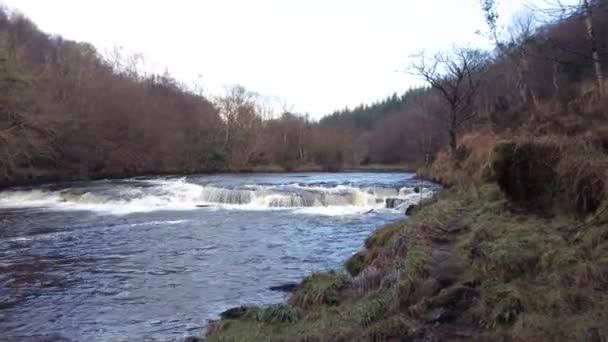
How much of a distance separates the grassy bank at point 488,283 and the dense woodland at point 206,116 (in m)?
1.35

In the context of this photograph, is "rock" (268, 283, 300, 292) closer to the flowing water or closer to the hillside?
the flowing water

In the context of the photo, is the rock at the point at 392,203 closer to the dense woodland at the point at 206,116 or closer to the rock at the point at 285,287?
the dense woodland at the point at 206,116

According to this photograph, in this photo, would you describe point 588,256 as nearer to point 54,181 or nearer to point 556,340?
point 556,340

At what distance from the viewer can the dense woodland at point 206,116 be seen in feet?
71.7

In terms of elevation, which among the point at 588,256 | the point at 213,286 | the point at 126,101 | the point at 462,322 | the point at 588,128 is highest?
the point at 126,101

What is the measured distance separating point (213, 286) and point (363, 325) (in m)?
4.64

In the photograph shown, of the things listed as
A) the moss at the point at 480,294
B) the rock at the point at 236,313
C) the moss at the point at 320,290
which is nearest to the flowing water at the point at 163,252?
the rock at the point at 236,313

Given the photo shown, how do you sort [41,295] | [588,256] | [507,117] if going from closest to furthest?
[588,256] < [41,295] < [507,117]

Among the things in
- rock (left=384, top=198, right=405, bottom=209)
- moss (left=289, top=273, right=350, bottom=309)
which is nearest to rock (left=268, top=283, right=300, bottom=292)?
moss (left=289, top=273, right=350, bottom=309)

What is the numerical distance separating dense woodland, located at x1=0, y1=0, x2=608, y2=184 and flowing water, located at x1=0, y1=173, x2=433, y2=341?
5.57 m

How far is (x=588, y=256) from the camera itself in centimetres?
496

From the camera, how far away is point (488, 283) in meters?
5.14

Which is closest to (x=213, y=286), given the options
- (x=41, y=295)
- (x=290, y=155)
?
(x=41, y=295)

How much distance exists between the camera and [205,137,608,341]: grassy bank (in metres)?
4.28
